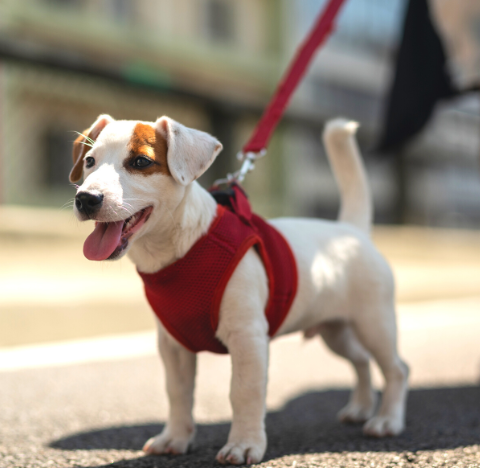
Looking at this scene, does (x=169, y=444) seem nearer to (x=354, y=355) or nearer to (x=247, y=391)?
(x=247, y=391)

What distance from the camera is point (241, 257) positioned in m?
1.87

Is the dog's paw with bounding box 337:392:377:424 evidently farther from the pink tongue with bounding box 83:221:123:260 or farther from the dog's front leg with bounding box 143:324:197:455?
the pink tongue with bounding box 83:221:123:260

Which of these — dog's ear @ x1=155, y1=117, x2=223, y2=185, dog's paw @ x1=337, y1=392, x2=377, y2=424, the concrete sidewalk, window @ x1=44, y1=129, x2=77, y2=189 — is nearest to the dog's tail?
dog's paw @ x1=337, y1=392, x2=377, y2=424

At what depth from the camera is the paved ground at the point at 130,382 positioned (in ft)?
6.24

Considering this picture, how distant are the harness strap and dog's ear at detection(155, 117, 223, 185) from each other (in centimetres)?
61

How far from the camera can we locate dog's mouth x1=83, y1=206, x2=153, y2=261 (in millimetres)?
1647

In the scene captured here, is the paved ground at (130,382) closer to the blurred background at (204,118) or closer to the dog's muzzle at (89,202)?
the blurred background at (204,118)

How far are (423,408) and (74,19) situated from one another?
10.0 m

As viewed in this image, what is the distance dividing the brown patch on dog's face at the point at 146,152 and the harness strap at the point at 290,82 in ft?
2.23

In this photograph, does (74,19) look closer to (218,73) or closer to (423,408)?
(218,73)

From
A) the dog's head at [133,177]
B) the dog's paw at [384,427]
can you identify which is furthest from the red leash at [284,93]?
the dog's paw at [384,427]

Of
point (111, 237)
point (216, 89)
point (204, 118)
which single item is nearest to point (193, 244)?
point (111, 237)

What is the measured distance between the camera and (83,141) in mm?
1975

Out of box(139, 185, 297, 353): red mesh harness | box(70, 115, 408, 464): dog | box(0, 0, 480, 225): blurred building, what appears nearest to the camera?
box(70, 115, 408, 464): dog
